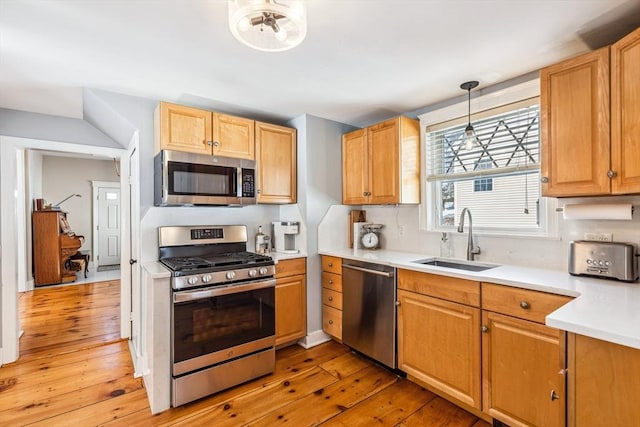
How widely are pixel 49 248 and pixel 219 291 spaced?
5.02m

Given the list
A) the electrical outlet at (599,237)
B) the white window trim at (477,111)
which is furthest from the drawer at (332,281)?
the electrical outlet at (599,237)

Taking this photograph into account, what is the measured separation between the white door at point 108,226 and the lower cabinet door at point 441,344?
6986 millimetres

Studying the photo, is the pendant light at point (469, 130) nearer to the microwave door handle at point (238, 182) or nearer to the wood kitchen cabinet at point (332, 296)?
the wood kitchen cabinet at point (332, 296)

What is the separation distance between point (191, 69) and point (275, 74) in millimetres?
568

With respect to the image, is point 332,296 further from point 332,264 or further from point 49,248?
point 49,248

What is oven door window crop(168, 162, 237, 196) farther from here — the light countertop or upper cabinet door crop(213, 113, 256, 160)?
the light countertop

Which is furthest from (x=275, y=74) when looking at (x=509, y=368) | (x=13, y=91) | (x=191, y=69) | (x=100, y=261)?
(x=100, y=261)

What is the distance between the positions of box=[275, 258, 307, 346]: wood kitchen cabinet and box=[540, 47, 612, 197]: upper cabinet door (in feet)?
6.68

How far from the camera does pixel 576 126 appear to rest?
1720 millimetres

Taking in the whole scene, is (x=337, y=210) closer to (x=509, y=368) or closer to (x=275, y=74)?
(x=275, y=74)

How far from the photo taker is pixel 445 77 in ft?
7.43

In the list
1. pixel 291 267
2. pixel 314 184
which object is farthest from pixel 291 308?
pixel 314 184

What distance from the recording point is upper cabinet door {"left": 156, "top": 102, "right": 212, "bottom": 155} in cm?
240

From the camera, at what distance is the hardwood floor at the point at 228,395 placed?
6.49 ft
